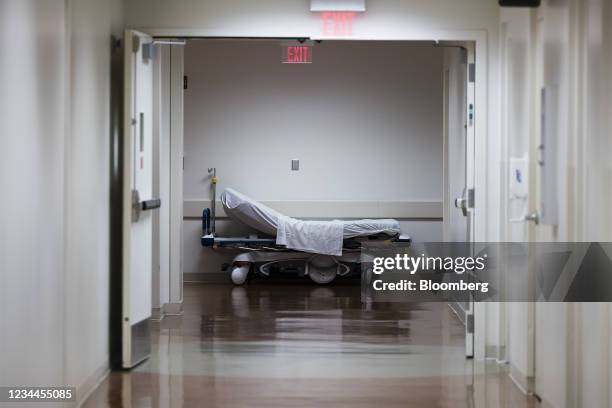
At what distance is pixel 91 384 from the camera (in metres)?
5.03

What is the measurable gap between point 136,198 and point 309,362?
159cm

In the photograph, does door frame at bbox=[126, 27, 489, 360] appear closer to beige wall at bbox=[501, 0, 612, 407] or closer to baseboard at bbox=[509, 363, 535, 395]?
baseboard at bbox=[509, 363, 535, 395]

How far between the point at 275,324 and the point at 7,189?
4020mm

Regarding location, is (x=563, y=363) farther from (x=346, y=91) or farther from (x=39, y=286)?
(x=346, y=91)

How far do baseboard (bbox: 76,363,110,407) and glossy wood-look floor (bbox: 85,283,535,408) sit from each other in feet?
0.16

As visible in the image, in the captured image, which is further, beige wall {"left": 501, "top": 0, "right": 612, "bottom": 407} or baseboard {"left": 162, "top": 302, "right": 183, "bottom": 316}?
baseboard {"left": 162, "top": 302, "right": 183, "bottom": 316}

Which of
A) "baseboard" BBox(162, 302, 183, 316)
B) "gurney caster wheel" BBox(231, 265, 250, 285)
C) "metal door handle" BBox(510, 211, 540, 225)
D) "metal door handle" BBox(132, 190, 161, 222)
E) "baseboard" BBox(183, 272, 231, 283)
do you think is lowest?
"baseboard" BBox(162, 302, 183, 316)

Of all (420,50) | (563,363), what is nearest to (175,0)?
(563,363)

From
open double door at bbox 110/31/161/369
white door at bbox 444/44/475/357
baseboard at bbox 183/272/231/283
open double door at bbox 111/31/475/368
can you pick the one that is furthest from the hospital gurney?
open double door at bbox 110/31/161/369

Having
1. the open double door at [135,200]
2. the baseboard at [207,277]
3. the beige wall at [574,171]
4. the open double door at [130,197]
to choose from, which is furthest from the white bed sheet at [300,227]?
the beige wall at [574,171]

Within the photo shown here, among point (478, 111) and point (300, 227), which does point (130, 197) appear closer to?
point (478, 111)

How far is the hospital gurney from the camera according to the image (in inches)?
378

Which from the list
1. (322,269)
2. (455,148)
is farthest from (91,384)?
(322,269)

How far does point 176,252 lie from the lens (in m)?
7.73
